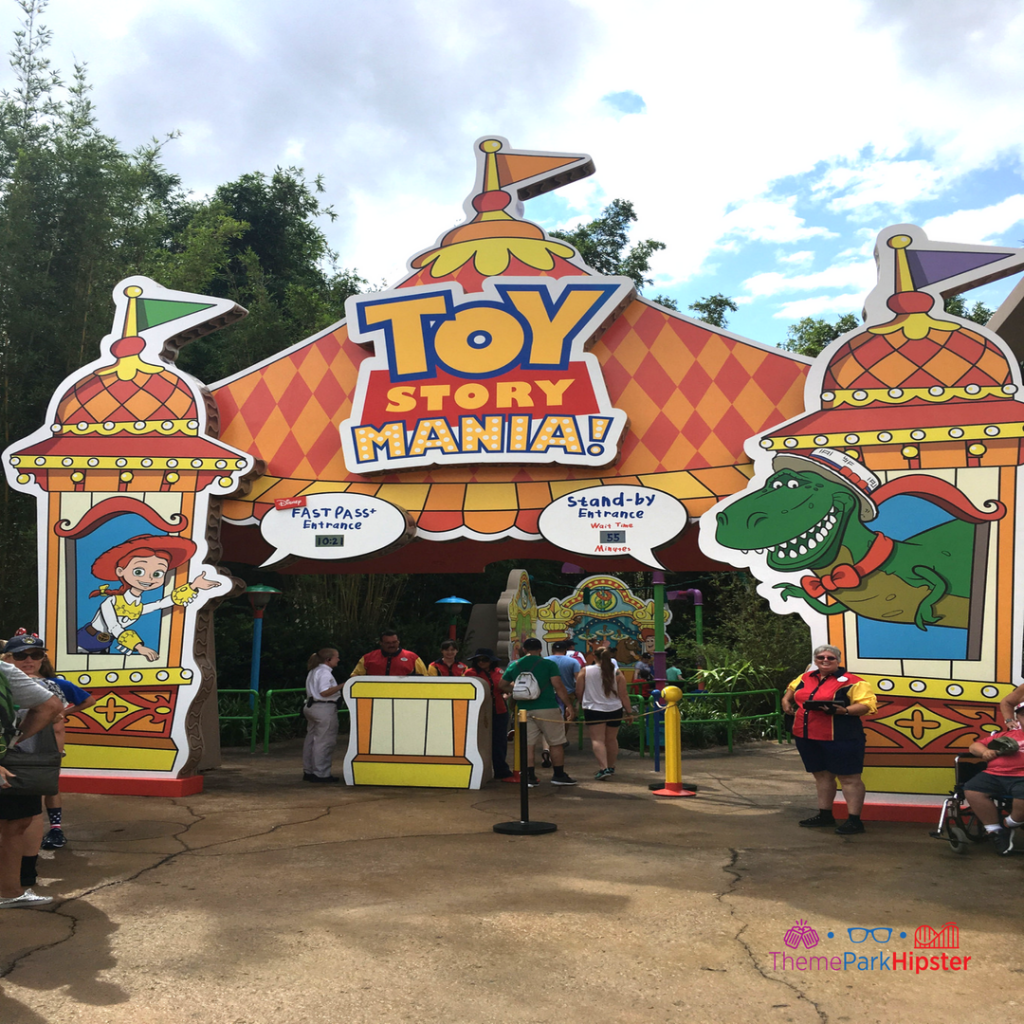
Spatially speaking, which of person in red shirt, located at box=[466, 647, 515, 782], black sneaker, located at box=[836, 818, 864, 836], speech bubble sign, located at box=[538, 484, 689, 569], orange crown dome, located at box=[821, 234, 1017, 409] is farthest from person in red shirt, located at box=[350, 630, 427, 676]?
orange crown dome, located at box=[821, 234, 1017, 409]

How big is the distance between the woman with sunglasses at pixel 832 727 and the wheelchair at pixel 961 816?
0.63 meters

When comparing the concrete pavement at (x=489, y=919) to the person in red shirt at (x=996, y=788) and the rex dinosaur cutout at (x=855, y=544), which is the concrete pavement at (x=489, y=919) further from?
the rex dinosaur cutout at (x=855, y=544)

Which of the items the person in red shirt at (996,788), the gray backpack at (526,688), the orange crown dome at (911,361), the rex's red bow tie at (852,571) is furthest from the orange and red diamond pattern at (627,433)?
the person in red shirt at (996,788)

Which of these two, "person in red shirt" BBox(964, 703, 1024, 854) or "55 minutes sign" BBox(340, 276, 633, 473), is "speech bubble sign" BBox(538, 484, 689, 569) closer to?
"55 minutes sign" BBox(340, 276, 633, 473)

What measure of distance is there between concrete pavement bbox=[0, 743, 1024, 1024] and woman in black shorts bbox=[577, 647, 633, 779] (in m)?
2.04

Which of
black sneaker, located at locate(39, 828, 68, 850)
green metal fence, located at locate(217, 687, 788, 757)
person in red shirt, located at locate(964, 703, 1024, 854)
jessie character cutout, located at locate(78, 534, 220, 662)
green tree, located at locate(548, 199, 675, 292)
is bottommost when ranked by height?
green metal fence, located at locate(217, 687, 788, 757)

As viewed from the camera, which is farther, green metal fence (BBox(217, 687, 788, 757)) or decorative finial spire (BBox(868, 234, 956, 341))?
green metal fence (BBox(217, 687, 788, 757))

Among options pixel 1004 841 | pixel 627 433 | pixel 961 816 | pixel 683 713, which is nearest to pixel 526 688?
pixel 627 433

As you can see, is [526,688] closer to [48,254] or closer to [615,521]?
[615,521]

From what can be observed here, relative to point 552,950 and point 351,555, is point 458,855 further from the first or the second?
point 351,555

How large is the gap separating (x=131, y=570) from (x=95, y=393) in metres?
1.91

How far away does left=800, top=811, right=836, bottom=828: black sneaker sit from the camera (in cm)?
731

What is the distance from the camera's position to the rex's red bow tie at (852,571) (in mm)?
7801

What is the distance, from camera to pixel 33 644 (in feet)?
17.5
